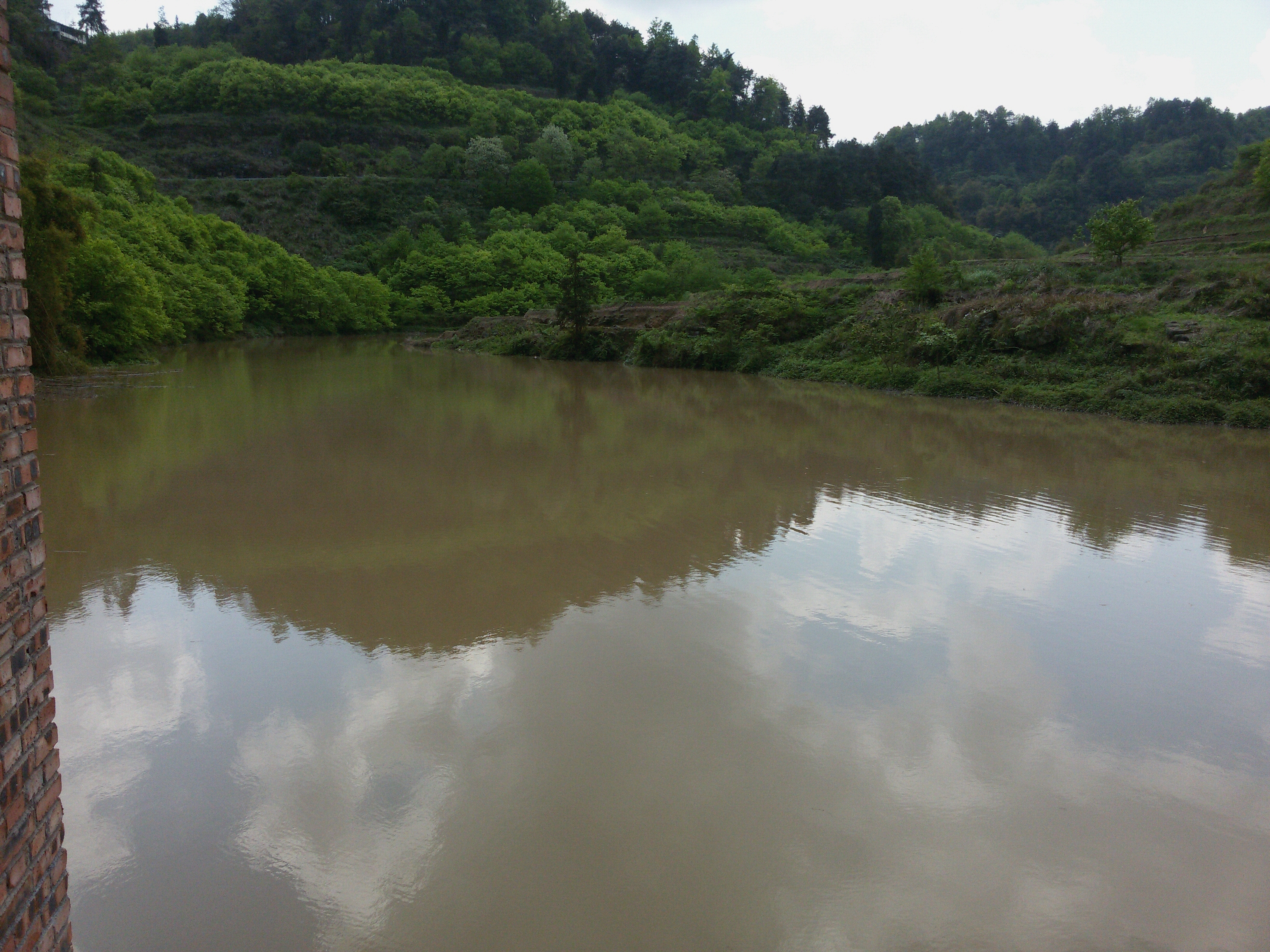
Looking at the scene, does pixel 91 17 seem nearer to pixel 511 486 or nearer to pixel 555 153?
pixel 555 153

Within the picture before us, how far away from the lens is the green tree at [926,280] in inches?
861

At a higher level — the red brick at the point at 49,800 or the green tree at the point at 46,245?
the green tree at the point at 46,245

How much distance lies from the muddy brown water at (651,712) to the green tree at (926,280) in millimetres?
13667

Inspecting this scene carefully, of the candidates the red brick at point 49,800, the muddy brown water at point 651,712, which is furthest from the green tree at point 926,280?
the red brick at point 49,800

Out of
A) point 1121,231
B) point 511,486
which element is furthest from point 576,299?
point 511,486

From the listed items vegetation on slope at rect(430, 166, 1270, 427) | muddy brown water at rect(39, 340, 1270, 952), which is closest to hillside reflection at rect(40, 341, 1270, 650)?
muddy brown water at rect(39, 340, 1270, 952)

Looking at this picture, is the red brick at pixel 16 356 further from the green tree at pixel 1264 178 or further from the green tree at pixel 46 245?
the green tree at pixel 1264 178

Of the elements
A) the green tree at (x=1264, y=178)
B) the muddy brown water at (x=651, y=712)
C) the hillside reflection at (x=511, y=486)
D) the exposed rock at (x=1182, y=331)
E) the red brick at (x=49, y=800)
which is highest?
the green tree at (x=1264, y=178)

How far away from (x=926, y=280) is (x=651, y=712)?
20.4 m

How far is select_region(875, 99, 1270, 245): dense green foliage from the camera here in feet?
236

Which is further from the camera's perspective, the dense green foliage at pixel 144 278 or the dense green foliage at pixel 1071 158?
the dense green foliage at pixel 1071 158

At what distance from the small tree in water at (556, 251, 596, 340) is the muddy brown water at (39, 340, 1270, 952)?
1879cm

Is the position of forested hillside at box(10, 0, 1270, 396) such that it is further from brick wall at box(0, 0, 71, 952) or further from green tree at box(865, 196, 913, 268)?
brick wall at box(0, 0, 71, 952)

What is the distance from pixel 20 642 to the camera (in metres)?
1.86
